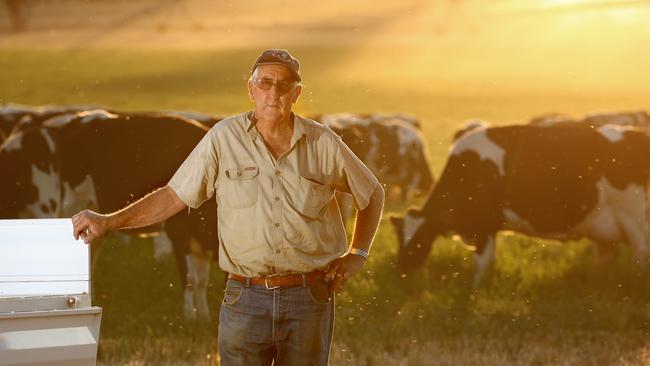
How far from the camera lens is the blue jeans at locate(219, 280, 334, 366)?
5.55 meters

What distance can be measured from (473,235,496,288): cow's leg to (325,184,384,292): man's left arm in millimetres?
7909

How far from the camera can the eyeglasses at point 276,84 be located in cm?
560

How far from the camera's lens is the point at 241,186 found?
18.3 ft

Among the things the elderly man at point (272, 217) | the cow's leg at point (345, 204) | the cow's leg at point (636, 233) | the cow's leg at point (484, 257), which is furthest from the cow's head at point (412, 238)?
the elderly man at point (272, 217)

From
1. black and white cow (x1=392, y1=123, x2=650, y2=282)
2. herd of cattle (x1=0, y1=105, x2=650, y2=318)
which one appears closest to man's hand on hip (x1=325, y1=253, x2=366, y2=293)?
herd of cattle (x1=0, y1=105, x2=650, y2=318)

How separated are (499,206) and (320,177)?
9.09 m

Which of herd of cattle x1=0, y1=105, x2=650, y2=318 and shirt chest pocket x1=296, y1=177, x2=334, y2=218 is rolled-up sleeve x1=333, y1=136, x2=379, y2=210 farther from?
herd of cattle x1=0, y1=105, x2=650, y2=318

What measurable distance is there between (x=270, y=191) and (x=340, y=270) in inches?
15.7

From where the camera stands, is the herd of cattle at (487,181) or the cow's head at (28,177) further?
the cow's head at (28,177)

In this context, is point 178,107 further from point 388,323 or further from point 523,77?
point 388,323

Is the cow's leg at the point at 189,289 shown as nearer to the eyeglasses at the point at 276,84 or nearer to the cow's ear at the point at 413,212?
the cow's ear at the point at 413,212

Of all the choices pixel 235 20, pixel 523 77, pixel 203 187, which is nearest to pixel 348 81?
pixel 523 77

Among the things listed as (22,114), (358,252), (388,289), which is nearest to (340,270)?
(358,252)

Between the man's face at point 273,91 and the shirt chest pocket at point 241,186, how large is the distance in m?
0.21
